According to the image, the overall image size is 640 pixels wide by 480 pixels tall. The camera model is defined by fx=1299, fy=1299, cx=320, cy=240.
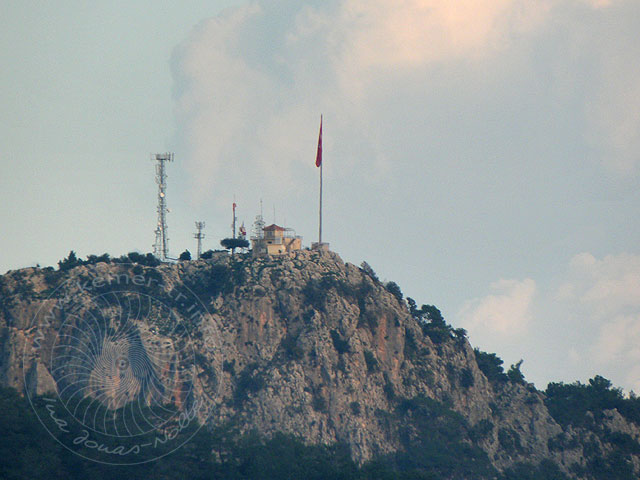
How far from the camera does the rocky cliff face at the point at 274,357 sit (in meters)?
162

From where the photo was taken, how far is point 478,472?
172 m

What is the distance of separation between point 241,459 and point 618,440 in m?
66.2

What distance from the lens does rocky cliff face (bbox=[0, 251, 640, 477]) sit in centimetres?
16175

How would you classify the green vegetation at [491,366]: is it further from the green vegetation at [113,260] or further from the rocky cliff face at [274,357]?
the green vegetation at [113,260]

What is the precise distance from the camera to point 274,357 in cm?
16900

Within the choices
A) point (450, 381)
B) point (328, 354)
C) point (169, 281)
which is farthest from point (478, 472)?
point (169, 281)

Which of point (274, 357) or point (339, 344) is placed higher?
point (339, 344)

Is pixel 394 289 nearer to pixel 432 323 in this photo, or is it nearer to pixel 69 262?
pixel 432 323

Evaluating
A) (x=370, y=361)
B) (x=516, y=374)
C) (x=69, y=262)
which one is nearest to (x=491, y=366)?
(x=516, y=374)

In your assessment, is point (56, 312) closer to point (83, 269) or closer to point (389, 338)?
point (83, 269)

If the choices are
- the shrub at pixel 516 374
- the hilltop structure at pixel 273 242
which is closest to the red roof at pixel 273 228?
the hilltop structure at pixel 273 242

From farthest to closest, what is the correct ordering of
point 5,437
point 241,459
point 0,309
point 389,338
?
point 389,338 → point 0,309 → point 241,459 → point 5,437

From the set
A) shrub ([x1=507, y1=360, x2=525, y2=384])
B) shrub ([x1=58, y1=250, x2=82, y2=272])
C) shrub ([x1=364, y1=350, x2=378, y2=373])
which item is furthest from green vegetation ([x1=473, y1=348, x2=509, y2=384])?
shrub ([x1=58, y1=250, x2=82, y2=272])

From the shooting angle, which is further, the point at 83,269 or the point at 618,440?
the point at 618,440
